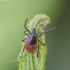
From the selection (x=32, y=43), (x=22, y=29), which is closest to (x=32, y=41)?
(x=32, y=43)

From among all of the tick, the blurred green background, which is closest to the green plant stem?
the tick

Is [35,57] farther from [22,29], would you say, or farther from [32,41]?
[22,29]

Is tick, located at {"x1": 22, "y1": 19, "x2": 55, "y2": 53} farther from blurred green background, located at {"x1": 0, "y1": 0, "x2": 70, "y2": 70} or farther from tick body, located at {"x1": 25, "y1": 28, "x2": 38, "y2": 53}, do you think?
blurred green background, located at {"x1": 0, "y1": 0, "x2": 70, "y2": 70}

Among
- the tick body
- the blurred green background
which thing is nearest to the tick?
the tick body

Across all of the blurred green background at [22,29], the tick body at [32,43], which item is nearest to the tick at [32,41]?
the tick body at [32,43]


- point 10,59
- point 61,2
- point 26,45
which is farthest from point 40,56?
point 61,2

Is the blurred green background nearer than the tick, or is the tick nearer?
the tick

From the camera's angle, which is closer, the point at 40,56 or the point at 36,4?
the point at 40,56

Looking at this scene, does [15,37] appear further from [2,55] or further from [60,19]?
[60,19]
